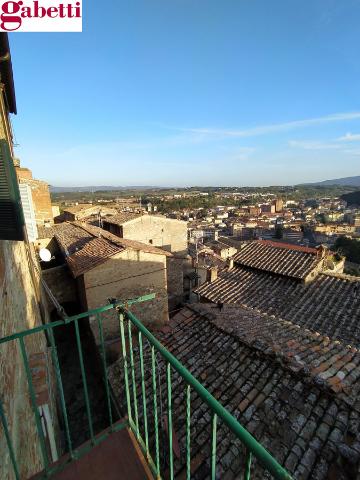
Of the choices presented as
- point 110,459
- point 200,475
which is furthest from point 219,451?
point 110,459

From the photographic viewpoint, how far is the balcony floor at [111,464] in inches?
87.3

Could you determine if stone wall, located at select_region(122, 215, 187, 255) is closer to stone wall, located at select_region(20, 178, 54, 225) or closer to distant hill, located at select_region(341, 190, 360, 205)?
stone wall, located at select_region(20, 178, 54, 225)

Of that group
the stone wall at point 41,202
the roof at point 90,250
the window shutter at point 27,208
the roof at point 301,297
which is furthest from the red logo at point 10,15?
the stone wall at point 41,202

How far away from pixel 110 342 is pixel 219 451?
6576 mm

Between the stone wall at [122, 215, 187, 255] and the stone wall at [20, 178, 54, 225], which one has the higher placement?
A: the stone wall at [20, 178, 54, 225]

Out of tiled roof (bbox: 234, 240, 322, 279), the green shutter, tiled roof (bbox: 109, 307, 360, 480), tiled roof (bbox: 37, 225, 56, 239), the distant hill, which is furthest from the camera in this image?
the distant hill

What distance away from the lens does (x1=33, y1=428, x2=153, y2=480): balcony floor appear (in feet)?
7.27

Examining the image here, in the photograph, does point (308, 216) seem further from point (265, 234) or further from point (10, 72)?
point (10, 72)

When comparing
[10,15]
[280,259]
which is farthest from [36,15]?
[280,259]

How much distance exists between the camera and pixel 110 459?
236cm

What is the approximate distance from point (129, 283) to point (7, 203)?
7952 mm

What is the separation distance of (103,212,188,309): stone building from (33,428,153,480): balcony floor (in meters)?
13.2

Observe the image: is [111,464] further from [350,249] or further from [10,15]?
[350,249]

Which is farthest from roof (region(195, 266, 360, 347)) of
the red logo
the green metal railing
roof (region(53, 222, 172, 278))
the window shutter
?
the red logo
